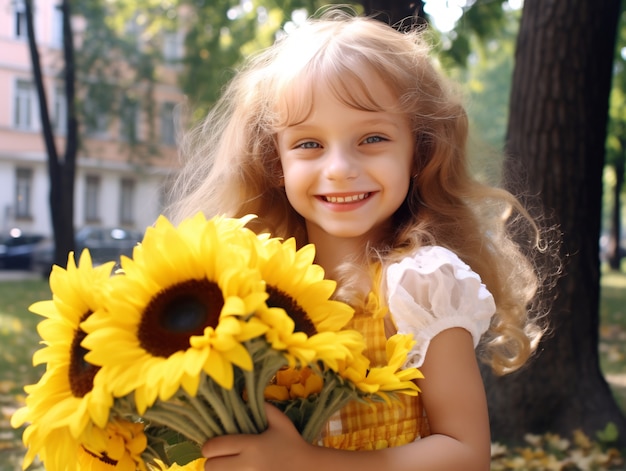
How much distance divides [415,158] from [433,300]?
22.1 inches

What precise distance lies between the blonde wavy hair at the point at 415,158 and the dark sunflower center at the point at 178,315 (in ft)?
2.08

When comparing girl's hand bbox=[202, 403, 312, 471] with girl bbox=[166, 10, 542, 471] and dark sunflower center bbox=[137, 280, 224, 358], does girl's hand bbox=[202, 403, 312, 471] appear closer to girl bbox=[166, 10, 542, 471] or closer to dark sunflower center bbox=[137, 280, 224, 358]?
girl bbox=[166, 10, 542, 471]

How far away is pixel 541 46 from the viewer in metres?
4.53

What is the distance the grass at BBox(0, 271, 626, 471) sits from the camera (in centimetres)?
442

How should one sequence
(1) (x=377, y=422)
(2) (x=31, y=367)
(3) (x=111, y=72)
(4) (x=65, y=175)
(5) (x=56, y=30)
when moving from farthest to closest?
(5) (x=56, y=30) < (3) (x=111, y=72) < (4) (x=65, y=175) < (2) (x=31, y=367) < (1) (x=377, y=422)

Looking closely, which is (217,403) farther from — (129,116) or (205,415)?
(129,116)

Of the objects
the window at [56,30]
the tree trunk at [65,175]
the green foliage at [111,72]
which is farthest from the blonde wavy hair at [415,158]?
the window at [56,30]

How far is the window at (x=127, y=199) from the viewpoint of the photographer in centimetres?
3028

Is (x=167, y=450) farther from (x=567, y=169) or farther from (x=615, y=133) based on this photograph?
(x=615, y=133)

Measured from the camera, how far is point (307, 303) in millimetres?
1447

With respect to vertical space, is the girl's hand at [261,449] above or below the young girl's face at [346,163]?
below

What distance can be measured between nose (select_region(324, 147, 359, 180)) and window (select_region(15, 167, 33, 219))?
26.4 m

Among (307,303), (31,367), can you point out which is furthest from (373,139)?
(31,367)

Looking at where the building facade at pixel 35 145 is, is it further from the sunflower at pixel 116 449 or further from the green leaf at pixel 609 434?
the sunflower at pixel 116 449
